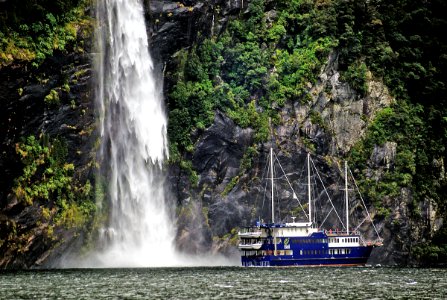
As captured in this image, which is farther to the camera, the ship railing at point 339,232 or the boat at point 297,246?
the ship railing at point 339,232

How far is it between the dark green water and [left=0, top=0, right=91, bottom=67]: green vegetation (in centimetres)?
1754

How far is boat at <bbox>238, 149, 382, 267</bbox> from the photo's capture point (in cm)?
8712

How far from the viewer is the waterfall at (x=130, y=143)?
88.7 meters

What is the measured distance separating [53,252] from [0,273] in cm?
933

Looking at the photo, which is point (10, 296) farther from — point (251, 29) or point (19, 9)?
point (251, 29)

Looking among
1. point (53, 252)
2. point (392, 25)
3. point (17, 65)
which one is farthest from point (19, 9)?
point (392, 25)

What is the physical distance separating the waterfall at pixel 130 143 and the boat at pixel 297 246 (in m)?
8.48

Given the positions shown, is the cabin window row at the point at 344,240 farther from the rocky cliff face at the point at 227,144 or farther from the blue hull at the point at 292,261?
the rocky cliff face at the point at 227,144

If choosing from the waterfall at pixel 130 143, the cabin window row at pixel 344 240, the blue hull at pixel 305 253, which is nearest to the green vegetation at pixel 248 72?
the waterfall at pixel 130 143

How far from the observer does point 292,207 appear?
95.4 m

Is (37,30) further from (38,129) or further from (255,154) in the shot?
(255,154)

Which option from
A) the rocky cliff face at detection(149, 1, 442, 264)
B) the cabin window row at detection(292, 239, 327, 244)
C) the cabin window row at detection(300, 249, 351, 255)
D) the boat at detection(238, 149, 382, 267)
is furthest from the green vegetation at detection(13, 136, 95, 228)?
the cabin window row at detection(300, 249, 351, 255)

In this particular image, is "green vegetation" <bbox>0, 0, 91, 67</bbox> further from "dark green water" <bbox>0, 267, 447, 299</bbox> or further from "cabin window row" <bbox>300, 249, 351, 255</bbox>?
"cabin window row" <bbox>300, 249, 351, 255</bbox>

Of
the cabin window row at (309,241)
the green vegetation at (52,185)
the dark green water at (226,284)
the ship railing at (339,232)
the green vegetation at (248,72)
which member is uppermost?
the green vegetation at (248,72)
